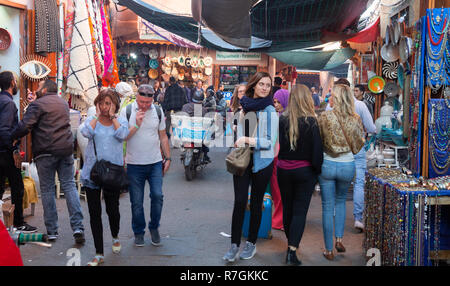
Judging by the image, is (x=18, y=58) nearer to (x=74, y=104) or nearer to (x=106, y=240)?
(x=74, y=104)

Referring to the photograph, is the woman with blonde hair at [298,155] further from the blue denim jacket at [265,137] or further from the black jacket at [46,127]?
the black jacket at [46,127]

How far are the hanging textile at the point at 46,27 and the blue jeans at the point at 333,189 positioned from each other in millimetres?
5094

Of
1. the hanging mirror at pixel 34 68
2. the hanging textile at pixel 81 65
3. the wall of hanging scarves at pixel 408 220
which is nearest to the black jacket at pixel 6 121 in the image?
the hanging mirror at pixel 34 68

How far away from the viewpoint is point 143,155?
4871 mm

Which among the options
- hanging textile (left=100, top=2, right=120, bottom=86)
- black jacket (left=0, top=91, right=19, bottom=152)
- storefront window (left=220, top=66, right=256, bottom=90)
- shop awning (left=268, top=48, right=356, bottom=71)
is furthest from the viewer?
storefront window (left=220, top=66, right=256, bottom=90)

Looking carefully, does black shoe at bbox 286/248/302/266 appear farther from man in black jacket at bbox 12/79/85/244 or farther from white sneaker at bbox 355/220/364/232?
man in black jacket at bbox 12/79/85/244

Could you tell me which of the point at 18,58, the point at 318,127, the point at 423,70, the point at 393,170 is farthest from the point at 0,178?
the point at 423,70

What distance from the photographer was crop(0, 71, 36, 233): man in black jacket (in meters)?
5.21

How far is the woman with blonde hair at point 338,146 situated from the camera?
4527 mm

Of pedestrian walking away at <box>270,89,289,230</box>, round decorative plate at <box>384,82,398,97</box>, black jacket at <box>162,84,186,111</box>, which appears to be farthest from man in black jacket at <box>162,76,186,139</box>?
pedestrian walking away at <box>270,89,289,230</box>

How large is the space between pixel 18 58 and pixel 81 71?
3.43 ft

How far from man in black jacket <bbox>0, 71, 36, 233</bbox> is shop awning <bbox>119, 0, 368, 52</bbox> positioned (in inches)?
94.2

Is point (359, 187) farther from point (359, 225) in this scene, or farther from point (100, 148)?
point (100, 148)
